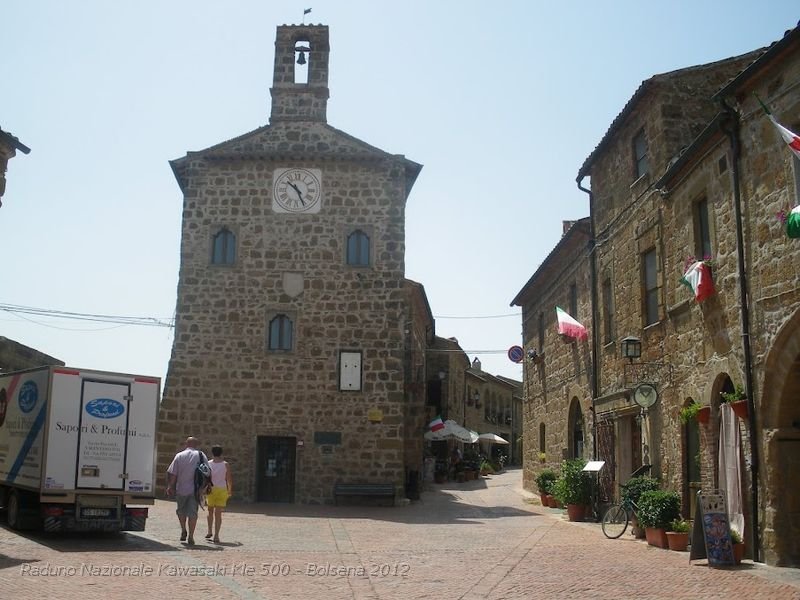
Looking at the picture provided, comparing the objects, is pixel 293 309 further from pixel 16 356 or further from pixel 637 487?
pixel 637 487

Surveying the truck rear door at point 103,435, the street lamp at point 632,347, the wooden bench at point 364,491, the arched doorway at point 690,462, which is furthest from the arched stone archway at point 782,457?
the wooden bench at point 364,491

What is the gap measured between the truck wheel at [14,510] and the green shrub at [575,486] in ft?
37.1

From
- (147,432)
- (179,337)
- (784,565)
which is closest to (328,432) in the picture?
(179,337)

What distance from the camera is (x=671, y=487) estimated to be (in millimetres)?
15211

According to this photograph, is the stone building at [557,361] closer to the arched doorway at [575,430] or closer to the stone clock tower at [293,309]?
the arched doorway at [575,430]

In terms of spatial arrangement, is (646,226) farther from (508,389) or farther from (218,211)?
(508,389)

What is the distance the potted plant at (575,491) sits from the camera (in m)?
19.3

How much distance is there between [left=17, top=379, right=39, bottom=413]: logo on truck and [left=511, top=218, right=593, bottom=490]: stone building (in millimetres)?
12071

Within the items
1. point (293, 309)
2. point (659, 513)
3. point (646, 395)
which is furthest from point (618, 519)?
point (293, 309)

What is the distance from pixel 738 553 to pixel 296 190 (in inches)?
635

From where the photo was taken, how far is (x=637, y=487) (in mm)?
15555

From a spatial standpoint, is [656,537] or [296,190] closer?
[656,537]

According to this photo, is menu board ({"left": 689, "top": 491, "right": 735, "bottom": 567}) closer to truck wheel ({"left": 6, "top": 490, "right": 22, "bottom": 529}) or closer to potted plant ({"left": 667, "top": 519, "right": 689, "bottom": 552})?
potted plant ({"left": 667, "top": 519, "right": 689, "bottom": 552})

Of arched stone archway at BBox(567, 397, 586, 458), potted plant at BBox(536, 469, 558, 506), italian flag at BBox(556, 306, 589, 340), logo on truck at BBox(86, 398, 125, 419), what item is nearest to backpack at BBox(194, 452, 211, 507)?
logo on truck at BBox(86, 398, 125, 419)
